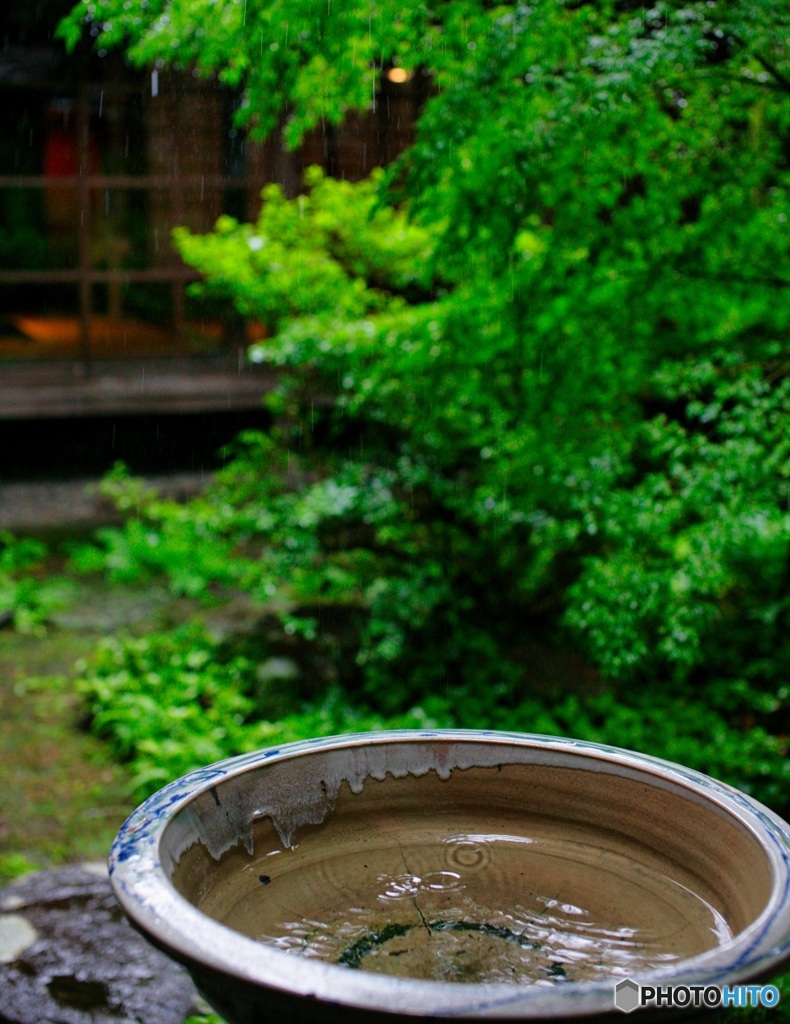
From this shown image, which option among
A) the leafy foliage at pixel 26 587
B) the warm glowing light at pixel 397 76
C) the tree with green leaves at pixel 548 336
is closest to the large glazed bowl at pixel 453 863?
the tree with green leaves at pixel 548 336

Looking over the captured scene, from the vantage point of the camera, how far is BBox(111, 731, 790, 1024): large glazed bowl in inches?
63.2

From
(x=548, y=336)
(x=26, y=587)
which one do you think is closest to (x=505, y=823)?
(x=548, y=336)

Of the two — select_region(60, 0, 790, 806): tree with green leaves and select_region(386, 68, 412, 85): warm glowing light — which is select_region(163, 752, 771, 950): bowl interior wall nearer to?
select_region(60, 0, 790, 806): tree with green leaves

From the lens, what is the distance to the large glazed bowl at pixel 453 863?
1604mm

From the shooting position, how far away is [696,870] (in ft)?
6.09

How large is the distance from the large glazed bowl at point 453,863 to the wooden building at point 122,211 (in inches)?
291

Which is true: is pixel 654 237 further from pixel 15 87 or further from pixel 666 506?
pixel 15 87

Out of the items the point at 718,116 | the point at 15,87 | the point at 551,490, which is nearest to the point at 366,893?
the point at 551,490

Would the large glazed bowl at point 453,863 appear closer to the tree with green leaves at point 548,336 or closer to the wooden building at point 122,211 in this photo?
the tree with green leaves at point 548,336

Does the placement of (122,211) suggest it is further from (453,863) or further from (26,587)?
(453,863)

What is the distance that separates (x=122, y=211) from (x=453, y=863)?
8.59 metres

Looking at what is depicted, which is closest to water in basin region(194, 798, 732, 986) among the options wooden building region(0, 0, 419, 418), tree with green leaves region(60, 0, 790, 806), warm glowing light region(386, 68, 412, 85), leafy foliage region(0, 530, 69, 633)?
tree with green leaves region(60, 0, 790, 806)

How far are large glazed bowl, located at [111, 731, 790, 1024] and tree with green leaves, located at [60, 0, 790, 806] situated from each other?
75.0 inches

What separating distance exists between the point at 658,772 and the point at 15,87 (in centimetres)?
909
